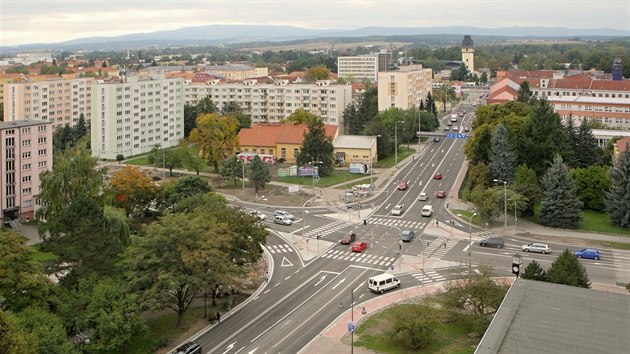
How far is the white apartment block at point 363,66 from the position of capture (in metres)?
185

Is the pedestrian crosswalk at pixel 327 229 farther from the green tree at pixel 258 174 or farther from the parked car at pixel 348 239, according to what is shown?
the green tree at pixel 258 174

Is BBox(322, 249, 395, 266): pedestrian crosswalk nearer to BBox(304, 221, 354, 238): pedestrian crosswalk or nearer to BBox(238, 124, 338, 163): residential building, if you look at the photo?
BBox(304, 221, 354, 238): pedestrian crosswalk

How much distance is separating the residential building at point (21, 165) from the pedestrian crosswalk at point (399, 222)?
27.5 metres

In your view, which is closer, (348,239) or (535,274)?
(535,274)

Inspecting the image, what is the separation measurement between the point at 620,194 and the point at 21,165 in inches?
1877

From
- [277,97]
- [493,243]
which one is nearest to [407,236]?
[493,243]

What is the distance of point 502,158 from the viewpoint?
56.2m

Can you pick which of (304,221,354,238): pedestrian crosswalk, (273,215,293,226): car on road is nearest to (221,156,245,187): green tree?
(273,215,293,226): car on road

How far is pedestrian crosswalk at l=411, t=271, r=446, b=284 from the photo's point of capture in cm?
3882

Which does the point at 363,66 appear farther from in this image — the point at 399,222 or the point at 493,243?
the point at 493,243

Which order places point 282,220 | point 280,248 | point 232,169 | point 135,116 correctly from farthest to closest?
point 135,116
point 232,169
point 282,220
point 280,248

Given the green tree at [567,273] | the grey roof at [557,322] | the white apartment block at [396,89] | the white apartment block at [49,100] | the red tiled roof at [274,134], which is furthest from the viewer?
the white apartment block at [396,89]

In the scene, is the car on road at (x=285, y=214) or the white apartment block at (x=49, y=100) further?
the white apartment block at (x=49, y=100)

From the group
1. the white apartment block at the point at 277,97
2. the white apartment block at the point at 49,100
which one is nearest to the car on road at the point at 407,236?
the white apartment block at the point at 277,97
